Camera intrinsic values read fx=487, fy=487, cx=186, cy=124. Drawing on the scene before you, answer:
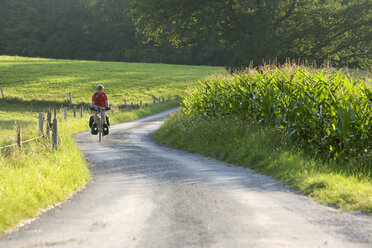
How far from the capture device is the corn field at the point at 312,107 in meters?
12.0

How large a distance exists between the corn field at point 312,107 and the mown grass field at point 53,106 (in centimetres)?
544

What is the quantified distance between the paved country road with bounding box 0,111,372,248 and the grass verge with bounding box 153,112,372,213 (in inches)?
19.2

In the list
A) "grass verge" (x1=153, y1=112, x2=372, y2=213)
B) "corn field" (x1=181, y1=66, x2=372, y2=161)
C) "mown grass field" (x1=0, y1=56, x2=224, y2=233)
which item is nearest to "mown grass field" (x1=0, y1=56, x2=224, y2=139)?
"mown grass field" (x1=0, y1=56, x2=224, y2=233)

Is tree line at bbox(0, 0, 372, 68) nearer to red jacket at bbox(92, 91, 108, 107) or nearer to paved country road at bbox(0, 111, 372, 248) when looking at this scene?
red jacket at bbox(92, 91, 108, 107)

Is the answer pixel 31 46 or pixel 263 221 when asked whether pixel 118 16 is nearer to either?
pixel 31 46

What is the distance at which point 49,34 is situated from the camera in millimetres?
100688

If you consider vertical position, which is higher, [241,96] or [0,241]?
[241,96]

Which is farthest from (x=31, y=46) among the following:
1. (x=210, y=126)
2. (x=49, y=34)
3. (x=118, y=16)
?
(x=210, y=126)

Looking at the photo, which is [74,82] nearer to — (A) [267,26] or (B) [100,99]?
(A) [267,26]

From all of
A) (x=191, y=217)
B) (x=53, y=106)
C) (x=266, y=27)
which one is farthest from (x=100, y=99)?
(x=53, y=106)

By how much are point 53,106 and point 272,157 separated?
34.7 m

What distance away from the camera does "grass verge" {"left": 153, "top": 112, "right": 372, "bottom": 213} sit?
29.5ft

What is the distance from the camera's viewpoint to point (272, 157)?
13328mm

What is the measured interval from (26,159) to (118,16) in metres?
93.5
